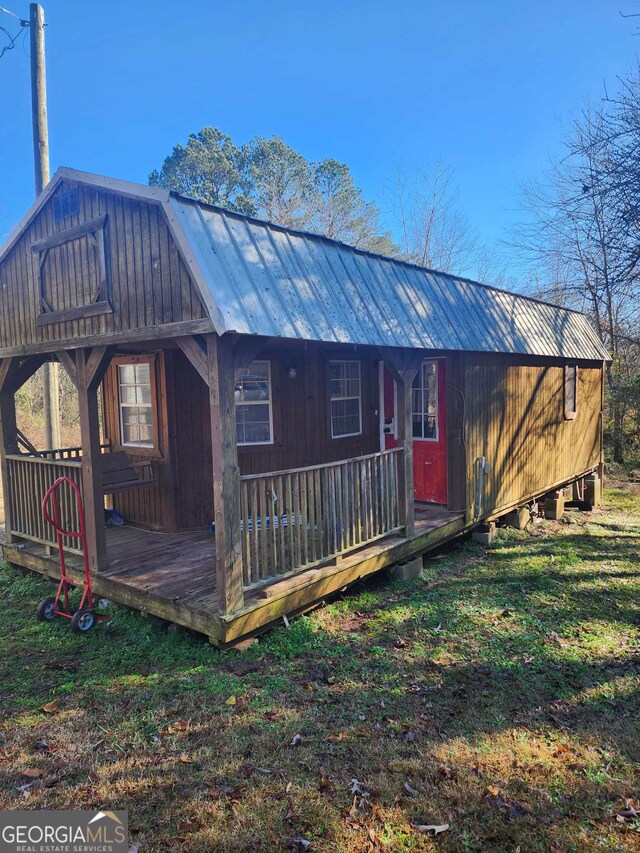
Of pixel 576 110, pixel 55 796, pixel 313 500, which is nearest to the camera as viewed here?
pixel 55 796

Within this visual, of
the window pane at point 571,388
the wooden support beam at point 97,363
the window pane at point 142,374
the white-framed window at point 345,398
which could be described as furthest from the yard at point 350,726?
the window pane at point 571,388

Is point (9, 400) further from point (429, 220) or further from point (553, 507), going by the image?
point (429, 220)

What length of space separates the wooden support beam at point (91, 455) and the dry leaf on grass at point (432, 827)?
4.11m

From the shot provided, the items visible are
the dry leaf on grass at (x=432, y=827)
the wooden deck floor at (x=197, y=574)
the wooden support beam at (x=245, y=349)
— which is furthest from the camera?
the wooden deck floor at (x=197, y=574)

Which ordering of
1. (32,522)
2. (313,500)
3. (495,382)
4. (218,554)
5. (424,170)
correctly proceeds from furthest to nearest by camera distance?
(424,170), (495,382), (32,522), (313,500), (218,554)

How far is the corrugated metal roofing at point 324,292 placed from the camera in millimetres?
4371

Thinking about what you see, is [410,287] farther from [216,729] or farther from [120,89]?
[120,89]

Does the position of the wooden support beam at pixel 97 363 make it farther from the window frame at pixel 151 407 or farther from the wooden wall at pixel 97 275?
the window frame at pixel 151 407

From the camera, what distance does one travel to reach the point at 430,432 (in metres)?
8.38

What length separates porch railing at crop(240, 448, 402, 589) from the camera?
4871 mm

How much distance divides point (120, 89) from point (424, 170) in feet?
43.6

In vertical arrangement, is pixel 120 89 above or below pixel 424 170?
above

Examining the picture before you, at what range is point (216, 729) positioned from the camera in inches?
147

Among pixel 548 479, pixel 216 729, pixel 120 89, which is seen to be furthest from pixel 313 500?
pixel 120 89
